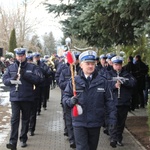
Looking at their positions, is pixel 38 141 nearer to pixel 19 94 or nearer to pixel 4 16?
pixel 19 94

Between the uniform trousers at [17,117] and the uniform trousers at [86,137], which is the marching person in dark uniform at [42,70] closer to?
the uniform trousers at [17,117]

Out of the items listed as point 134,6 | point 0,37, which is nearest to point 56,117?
point 134,6

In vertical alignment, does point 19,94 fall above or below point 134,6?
below

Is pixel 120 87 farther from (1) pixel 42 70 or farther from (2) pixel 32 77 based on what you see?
(1) pixel 42 70

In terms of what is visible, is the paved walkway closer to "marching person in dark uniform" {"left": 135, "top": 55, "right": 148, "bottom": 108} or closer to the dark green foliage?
the dark green foliage

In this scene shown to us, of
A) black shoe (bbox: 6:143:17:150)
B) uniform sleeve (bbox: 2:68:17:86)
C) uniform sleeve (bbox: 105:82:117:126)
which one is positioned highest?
uniform sleeve (bbox: 2:68:17:86)

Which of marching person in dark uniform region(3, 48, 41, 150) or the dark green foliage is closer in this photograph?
→ the dark green foliage

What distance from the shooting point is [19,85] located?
745cm

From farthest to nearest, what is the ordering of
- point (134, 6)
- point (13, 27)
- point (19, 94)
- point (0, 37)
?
point (0, 37)
point (13, 27)
point (19, 94)
point (134, 6)

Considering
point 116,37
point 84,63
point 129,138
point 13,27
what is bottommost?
point 129,138

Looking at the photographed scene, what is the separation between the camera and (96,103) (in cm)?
528

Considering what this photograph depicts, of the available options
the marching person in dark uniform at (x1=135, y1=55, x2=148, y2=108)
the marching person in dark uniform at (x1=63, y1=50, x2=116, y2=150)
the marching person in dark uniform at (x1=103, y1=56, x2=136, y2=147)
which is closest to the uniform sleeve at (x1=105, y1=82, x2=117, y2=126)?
the marching person in dark uniform at (x1=63, y1=50, x2=116, y2=150)

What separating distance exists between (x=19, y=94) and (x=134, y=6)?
2826mm

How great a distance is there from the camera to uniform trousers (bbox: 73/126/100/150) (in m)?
5.26
